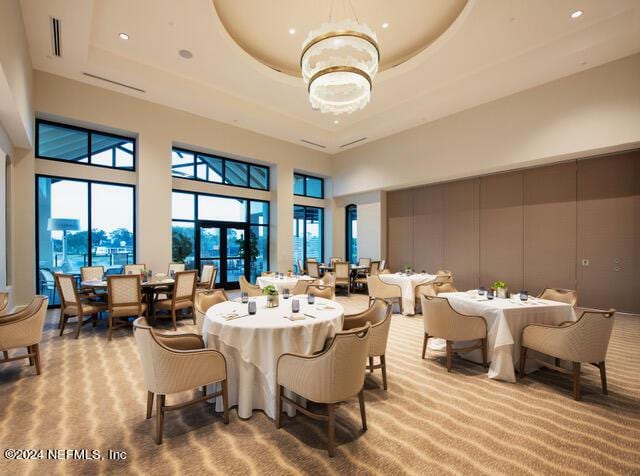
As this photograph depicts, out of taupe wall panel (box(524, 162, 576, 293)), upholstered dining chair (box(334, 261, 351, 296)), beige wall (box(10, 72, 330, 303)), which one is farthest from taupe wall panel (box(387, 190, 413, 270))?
beige wall (box(10, 72, 330, 303))

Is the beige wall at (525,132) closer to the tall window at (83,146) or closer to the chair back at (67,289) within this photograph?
the tall window at (83,146)

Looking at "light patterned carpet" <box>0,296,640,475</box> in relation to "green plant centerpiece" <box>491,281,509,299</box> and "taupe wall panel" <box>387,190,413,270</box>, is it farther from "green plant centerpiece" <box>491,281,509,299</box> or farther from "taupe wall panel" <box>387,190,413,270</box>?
"taupe wall panel" <box>387,190,413,270</box>

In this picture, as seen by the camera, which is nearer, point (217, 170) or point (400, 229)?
point (217, 170)

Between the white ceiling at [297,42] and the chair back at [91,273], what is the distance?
429 cm

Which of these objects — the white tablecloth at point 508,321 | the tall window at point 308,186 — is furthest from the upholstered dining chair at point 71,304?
the tall window at point 308,186

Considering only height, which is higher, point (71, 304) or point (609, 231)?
point (609, 231)

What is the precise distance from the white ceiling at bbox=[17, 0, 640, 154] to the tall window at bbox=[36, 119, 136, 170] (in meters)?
1.26

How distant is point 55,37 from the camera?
18.4 ft

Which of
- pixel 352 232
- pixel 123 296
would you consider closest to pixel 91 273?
pixel 123 296

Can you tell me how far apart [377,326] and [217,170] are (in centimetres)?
872

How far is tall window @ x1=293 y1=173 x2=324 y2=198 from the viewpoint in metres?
12.4

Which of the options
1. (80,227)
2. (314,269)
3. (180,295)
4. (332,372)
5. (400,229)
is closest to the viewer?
(332,372)

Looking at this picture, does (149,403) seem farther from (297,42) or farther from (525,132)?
(525,132)

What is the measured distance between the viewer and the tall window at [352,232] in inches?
496
